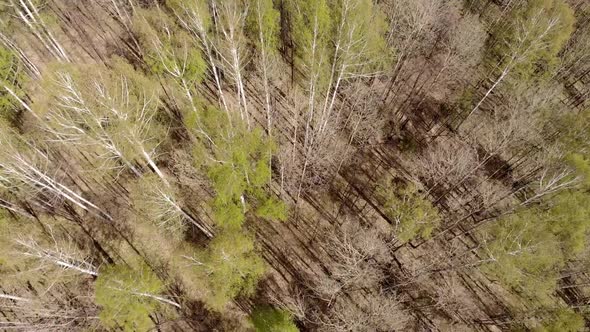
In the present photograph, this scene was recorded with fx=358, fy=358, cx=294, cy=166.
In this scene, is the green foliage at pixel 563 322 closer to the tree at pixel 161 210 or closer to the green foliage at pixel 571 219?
the green foliage at pixel 571 219

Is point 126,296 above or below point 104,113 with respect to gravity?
below

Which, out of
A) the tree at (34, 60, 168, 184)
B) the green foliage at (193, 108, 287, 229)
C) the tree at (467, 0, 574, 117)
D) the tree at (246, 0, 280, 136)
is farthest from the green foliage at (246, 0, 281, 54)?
the tree at (467, 0, 574, 117)

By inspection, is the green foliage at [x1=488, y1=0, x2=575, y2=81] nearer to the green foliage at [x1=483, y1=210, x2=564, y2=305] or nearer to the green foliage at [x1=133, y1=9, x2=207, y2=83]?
the green foliage at [x1=483, y1=210, x2=564, y2=305]

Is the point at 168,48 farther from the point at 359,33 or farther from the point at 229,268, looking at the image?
the point at 229,268

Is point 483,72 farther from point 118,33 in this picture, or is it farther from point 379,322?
point 118,33

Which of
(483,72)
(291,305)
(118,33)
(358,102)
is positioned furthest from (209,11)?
(483,72)

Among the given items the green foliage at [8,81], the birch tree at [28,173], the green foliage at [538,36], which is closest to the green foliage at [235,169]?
the birch tree at [28,173]

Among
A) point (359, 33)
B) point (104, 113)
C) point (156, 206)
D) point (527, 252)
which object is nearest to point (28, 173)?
point (104, 113)
